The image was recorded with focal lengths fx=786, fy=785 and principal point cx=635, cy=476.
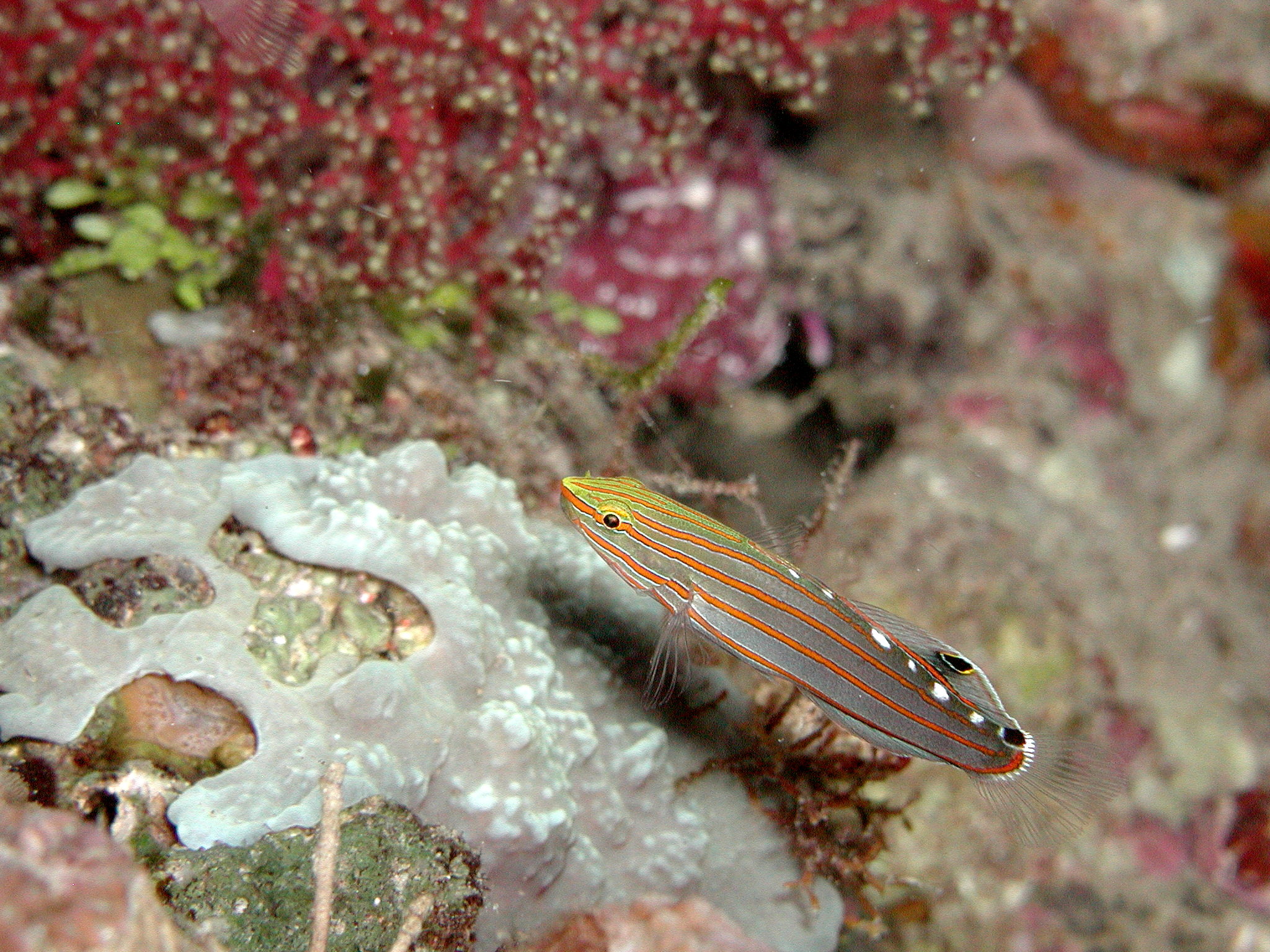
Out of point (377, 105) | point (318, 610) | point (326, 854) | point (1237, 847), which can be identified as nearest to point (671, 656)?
point (318, 610)

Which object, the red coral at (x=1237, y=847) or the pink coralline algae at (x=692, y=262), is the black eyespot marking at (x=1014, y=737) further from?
the red coral at (x=1237, y=847)

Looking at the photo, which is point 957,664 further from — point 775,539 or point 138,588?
point 138,588

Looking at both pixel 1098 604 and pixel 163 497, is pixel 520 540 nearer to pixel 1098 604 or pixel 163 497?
pixel 163 497

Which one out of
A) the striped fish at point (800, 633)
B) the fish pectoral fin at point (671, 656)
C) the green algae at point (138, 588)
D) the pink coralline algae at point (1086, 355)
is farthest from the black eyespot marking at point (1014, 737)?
the pink coralline algae at point (1086, 355)

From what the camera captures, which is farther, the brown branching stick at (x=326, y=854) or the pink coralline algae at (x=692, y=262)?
the pink coralline algae at (x=692, y=262)

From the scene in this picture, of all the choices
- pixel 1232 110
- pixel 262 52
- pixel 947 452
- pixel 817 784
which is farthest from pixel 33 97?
pixel 1232 110
